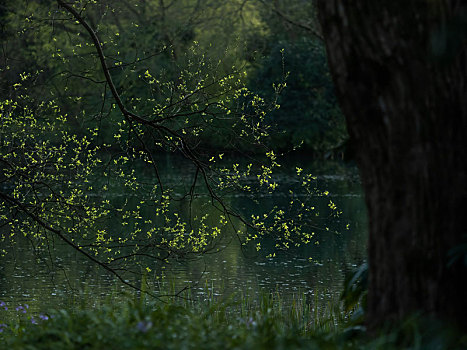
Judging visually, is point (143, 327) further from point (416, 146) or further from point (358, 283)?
point (416, 146)

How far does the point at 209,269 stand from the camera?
13023 millimetres

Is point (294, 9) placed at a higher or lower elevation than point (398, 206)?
higher

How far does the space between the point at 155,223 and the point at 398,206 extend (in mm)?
13361

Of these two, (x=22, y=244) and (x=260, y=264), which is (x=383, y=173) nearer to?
(x=260, y=264)

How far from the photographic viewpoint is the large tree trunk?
12.6ft

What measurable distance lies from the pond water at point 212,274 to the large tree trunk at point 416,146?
550 cm

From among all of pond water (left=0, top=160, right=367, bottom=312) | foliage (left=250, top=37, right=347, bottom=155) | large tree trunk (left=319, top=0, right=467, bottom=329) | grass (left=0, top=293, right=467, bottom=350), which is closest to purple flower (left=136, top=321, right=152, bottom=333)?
grass (left=0, top=293, right=467, bottom=350)

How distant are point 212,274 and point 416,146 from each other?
9031mm

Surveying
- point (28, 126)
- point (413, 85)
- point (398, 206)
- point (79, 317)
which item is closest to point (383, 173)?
point (398, 206)

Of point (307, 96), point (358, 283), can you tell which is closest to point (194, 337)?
point (358, 283)

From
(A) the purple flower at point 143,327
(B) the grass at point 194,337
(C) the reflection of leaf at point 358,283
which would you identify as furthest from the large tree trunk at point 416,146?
(A) the purple flower at point 143,327

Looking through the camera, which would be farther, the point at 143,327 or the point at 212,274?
the point at 212,274

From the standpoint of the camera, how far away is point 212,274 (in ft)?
41.2

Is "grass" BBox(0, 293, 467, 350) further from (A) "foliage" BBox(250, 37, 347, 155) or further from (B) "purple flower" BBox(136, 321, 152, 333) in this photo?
(A) "foliage" BBox(250, 37, 347, 155)
